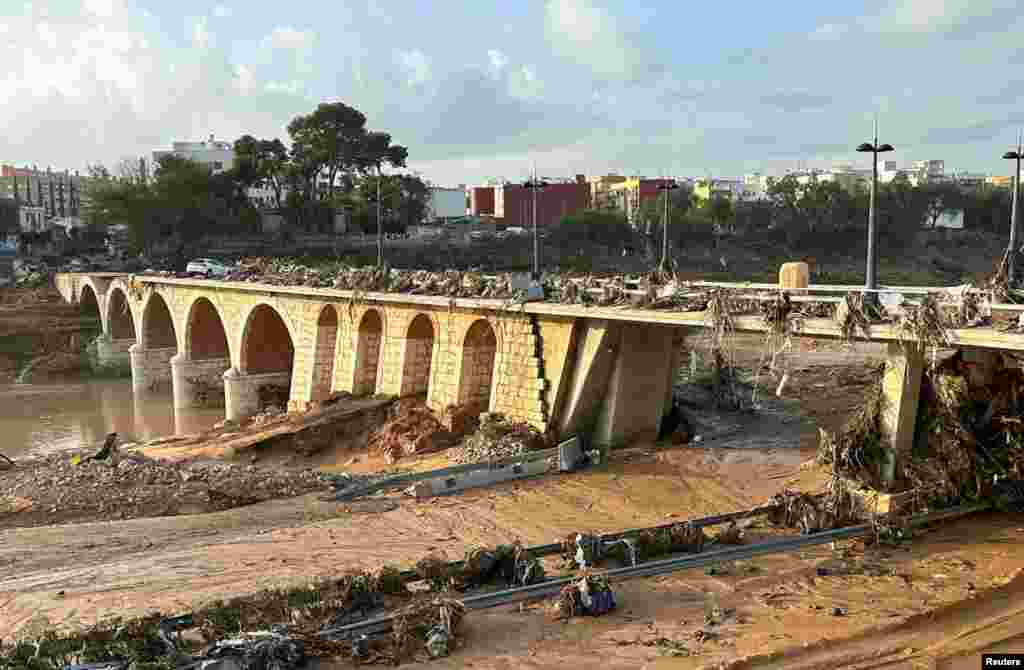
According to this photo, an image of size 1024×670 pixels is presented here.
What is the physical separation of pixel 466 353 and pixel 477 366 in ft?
1.69

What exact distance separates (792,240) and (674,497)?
227ft

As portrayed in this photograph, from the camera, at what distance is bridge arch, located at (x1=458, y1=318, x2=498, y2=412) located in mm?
24875

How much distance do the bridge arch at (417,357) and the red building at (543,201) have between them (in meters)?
72.8

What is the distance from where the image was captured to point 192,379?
140 feet

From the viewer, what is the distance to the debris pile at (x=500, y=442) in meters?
21.3

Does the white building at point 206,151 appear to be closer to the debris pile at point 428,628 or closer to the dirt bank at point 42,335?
the dirt bank at point 42,335

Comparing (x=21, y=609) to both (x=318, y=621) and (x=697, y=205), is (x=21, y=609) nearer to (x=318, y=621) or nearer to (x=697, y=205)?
(x=318, y=621)

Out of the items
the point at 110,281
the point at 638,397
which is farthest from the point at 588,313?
the point at 110,281

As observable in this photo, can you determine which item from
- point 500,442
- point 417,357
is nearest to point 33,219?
point 417,357

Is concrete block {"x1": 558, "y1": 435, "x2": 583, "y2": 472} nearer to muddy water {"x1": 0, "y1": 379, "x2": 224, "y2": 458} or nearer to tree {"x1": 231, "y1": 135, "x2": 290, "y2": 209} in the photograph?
muddy water {"x1": 0, "y1": 379, "x2": 224, "y2": 458}

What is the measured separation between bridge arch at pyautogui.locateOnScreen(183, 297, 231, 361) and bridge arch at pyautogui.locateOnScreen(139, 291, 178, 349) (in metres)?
Answer: 4.98

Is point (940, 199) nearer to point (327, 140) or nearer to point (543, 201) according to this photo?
point (543, 201)

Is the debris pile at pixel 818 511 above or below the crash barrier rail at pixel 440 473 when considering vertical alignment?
above

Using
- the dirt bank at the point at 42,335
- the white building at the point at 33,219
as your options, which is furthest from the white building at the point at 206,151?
the dirt bank at the point at 42,335
